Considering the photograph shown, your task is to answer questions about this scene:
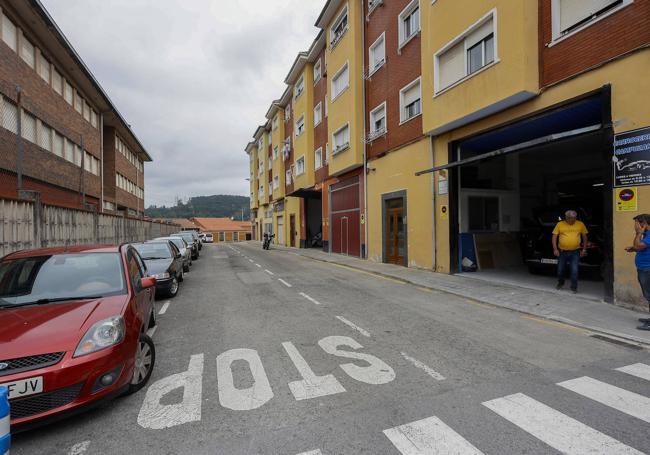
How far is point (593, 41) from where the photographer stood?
22.0 feet

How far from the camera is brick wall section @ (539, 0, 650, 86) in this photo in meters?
6.00

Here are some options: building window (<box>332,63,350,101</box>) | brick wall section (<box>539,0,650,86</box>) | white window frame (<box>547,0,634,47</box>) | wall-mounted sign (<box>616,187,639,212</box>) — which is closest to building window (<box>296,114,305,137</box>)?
building window (<box>332,63,350,101</box>)

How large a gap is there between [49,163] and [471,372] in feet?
62.2

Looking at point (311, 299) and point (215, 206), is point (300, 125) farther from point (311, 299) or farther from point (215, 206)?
point (215, 206)

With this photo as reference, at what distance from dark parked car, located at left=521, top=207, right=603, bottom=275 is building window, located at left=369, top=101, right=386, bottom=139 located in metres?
7.46

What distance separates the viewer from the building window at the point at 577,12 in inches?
257

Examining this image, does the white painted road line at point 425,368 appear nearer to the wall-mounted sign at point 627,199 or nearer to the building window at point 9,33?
the wall-mounted sign at point 627,199

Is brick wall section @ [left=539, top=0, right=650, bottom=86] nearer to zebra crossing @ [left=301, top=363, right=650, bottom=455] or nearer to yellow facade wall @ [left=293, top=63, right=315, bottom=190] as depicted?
Result: zebra crossing @ [left=301, top=363, right=650, bottom=455]

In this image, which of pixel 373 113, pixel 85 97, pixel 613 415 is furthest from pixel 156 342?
pixel 85 97

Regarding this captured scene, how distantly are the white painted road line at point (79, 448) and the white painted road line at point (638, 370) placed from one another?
5280mm

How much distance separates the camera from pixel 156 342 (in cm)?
485

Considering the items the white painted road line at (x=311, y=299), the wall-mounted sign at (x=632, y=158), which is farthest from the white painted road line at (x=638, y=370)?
the white painted road line at (x=311, y=299)

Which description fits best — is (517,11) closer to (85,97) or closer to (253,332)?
(253,332)

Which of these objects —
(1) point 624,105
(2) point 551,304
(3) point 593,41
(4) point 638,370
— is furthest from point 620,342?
(3) point 593,41
